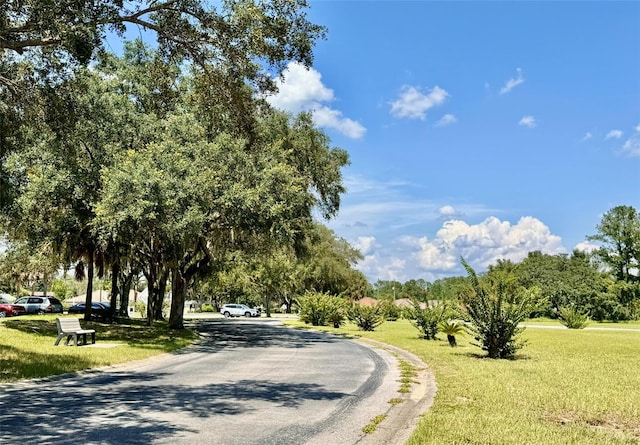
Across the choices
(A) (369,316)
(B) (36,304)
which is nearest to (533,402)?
(A) (369,316)

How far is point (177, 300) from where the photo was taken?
2652cm

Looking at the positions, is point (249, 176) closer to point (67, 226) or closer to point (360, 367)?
point (67, 226)

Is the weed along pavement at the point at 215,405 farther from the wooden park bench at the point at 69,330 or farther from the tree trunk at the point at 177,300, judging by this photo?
the tree trunk at the point at 177,300

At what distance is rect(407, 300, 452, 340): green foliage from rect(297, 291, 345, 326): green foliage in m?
11.1

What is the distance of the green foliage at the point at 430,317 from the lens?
22.9m

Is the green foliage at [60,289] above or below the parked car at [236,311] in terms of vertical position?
above

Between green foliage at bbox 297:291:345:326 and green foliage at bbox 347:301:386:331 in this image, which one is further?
green foliage at bbox 297:291:345:326

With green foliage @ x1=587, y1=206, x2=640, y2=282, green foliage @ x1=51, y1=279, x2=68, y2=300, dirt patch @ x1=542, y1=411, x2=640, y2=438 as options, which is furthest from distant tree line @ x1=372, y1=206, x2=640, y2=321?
green foliage @ x1=51, y1=279, x2=68, y2=300

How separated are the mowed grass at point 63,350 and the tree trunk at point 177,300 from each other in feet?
5.55

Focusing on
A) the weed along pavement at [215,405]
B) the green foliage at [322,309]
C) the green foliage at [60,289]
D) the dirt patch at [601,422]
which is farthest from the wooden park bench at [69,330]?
the green foliage at [60,289]

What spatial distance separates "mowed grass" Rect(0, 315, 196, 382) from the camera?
11.8 meters

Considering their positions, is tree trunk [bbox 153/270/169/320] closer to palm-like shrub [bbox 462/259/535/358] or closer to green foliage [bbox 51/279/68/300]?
palm-like shrub [bbox 462/259/535/358]

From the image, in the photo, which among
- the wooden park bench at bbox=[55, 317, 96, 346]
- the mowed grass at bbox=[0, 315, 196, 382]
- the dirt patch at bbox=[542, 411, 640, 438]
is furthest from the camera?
the wooden park bench at bbox=[55, 317, 96, 346]

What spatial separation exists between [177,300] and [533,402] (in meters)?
21.0
